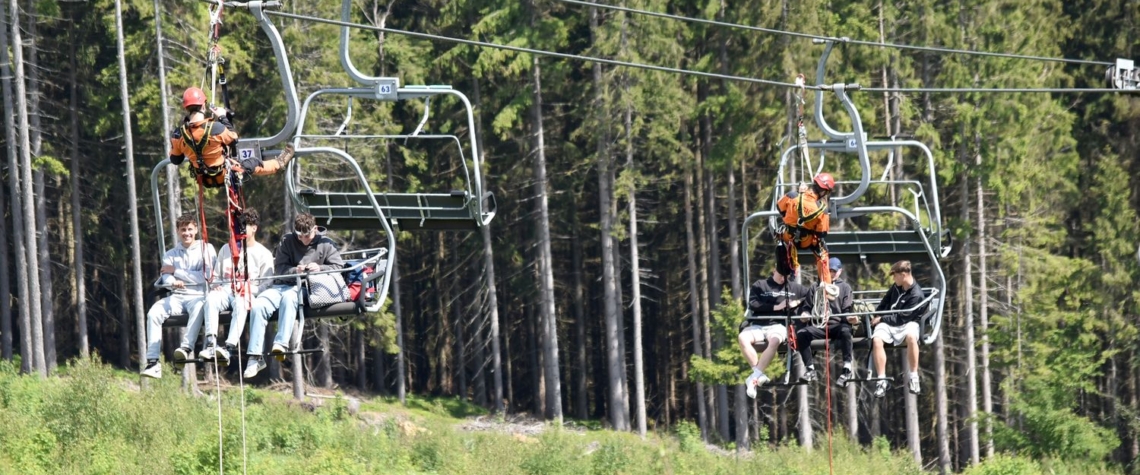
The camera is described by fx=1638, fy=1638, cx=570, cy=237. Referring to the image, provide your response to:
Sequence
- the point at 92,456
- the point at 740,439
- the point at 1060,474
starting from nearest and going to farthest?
1. the point at 92,456
2. the point at 1060,474
3. the point at 740,439

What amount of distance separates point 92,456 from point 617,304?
57.4ft

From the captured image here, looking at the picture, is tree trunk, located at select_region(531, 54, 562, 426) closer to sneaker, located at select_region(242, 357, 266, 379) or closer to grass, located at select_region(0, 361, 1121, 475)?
grass, located at select_region(0, 361, 1121, 475)

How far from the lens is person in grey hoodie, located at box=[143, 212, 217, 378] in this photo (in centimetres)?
1363

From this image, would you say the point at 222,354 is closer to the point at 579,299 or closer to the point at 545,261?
the point at 545,261

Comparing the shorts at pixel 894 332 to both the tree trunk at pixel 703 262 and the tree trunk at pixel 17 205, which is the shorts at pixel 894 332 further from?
the tree trunk at pixel 703 262

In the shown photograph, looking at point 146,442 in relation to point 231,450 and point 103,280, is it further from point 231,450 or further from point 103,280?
point 103,280

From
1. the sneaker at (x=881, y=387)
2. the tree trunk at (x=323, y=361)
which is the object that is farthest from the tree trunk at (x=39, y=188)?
the sneaker at (x=881, y=387)

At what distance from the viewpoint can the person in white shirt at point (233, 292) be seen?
13.4m

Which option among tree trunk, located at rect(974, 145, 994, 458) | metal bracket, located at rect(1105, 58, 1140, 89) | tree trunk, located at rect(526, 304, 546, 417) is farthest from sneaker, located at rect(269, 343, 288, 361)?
tree trunk, located at rect(526, 304, 546, 417)

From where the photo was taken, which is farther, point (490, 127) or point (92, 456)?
point (490, 127)

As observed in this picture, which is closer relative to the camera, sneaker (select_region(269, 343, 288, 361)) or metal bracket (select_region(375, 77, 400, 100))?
sneaker (select_region(269, 343, 288, 361))

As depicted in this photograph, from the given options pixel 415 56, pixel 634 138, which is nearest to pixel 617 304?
pixel 634 138

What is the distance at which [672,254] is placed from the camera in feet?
154

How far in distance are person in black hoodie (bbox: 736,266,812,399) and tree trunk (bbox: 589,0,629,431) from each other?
2087cm
